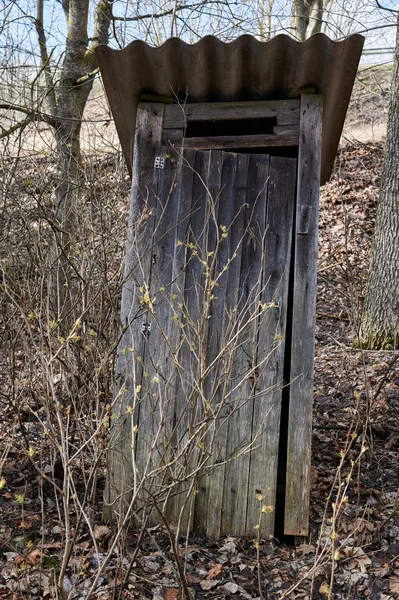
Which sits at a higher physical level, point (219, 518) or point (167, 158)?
point (167, 158)

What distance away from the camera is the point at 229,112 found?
432cm

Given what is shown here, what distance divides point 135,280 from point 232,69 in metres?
1.53

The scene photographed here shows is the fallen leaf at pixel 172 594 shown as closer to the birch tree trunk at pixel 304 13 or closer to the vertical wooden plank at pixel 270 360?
the vertical wooden plank at pixel 270 360

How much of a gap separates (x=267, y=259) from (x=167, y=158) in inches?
39.1

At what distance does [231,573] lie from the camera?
3.65 meters

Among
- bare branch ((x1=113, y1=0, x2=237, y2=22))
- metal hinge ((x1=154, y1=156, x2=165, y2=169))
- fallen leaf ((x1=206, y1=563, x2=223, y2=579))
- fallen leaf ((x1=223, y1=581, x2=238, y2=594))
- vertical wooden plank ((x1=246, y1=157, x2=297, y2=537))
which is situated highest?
bare branch ((x1=113, y1=0, x2=237, y2=22))

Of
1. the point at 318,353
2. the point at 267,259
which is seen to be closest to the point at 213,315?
the point at 267,259

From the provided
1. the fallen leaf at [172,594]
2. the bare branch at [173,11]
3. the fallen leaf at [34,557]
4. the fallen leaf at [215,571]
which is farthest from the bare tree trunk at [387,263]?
the fallen leaf at [34,557]

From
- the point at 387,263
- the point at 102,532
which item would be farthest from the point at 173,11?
the point at 102,532

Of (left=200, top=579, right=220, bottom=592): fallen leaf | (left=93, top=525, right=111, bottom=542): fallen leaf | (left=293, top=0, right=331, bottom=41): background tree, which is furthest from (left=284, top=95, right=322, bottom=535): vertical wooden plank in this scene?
(left=293, top=0, right=331, bottom=41): background tree

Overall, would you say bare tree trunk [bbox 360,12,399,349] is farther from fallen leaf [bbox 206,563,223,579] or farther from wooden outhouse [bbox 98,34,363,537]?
fallen leaf [bbox 206,563,223,579]

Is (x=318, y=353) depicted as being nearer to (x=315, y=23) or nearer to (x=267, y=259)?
(x=267, y=259)

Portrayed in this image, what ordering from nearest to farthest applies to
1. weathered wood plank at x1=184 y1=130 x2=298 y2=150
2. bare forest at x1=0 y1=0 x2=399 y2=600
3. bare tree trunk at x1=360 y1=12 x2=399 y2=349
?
bare forest at x1=0 y1=0 x2=399 y2=600
weathered wood plank at x1=184 y1=130 x2=298 y2=150
bare tree trunk at x1=360 y1=12 x2=399 y2=349

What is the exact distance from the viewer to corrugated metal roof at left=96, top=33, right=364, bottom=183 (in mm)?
3766
